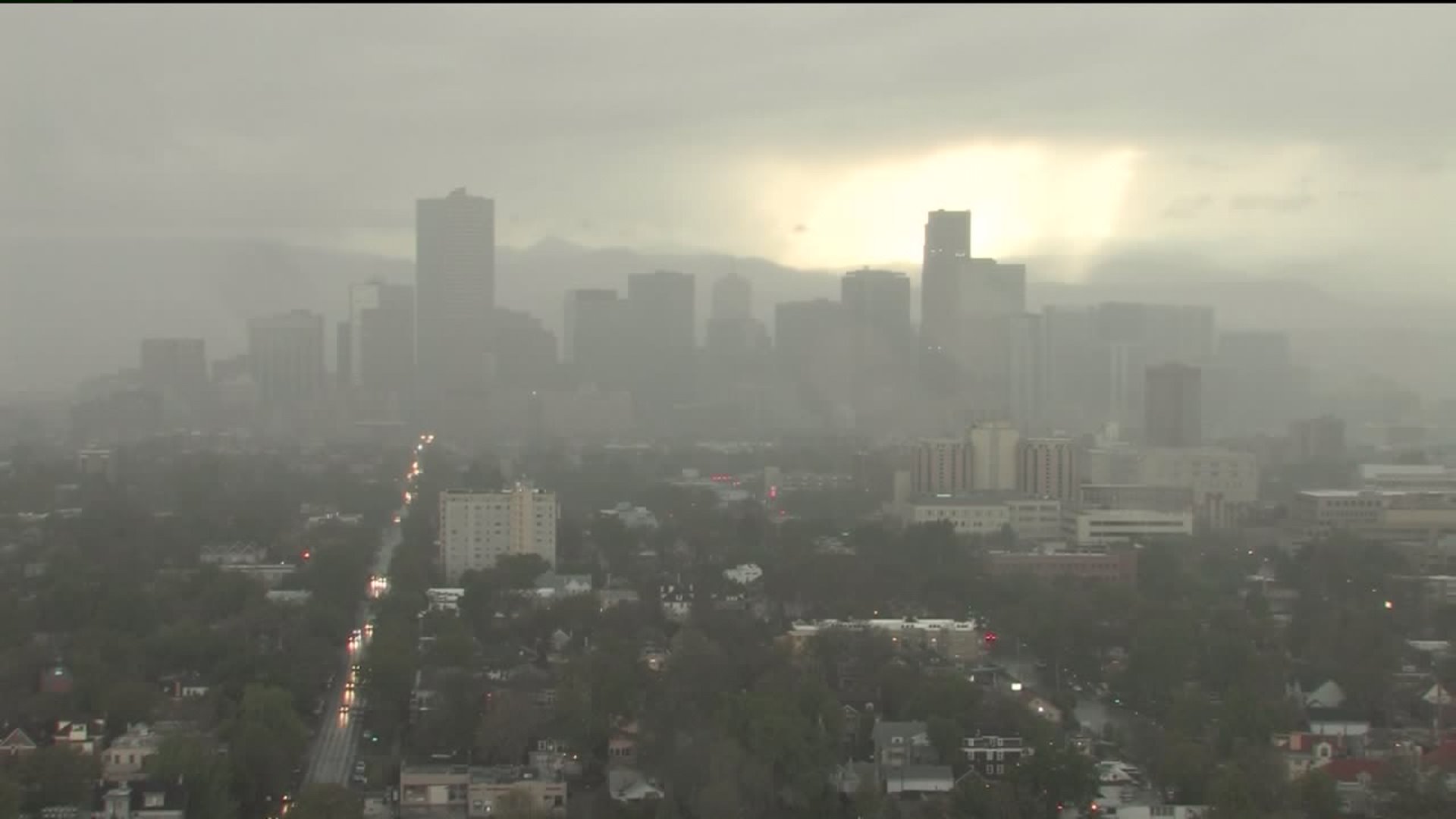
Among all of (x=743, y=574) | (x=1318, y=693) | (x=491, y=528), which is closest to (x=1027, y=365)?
(x=491, y=528)

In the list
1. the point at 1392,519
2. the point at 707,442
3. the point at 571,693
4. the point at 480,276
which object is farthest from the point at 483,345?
the point at 571,693

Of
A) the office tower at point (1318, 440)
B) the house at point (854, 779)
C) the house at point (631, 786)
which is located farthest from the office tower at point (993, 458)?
the house at point (631, 786)

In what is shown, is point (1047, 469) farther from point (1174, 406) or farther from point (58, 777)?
point (58, 777)

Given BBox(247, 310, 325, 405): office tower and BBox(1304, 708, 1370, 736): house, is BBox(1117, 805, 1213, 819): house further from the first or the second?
BBox(247, 310, 325, 405): office tower

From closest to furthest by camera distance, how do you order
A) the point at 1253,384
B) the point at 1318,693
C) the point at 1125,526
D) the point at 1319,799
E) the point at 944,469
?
the point at 1319,799 < the point at 1318,693 < the point at 1125,526 < the point at 944,469 < the point at 1253,384

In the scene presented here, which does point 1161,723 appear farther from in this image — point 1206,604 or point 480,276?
point 480,276

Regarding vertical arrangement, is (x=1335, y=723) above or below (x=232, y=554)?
below

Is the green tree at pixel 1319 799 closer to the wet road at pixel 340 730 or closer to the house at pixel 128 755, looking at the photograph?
the wet road at pixel 340 730
